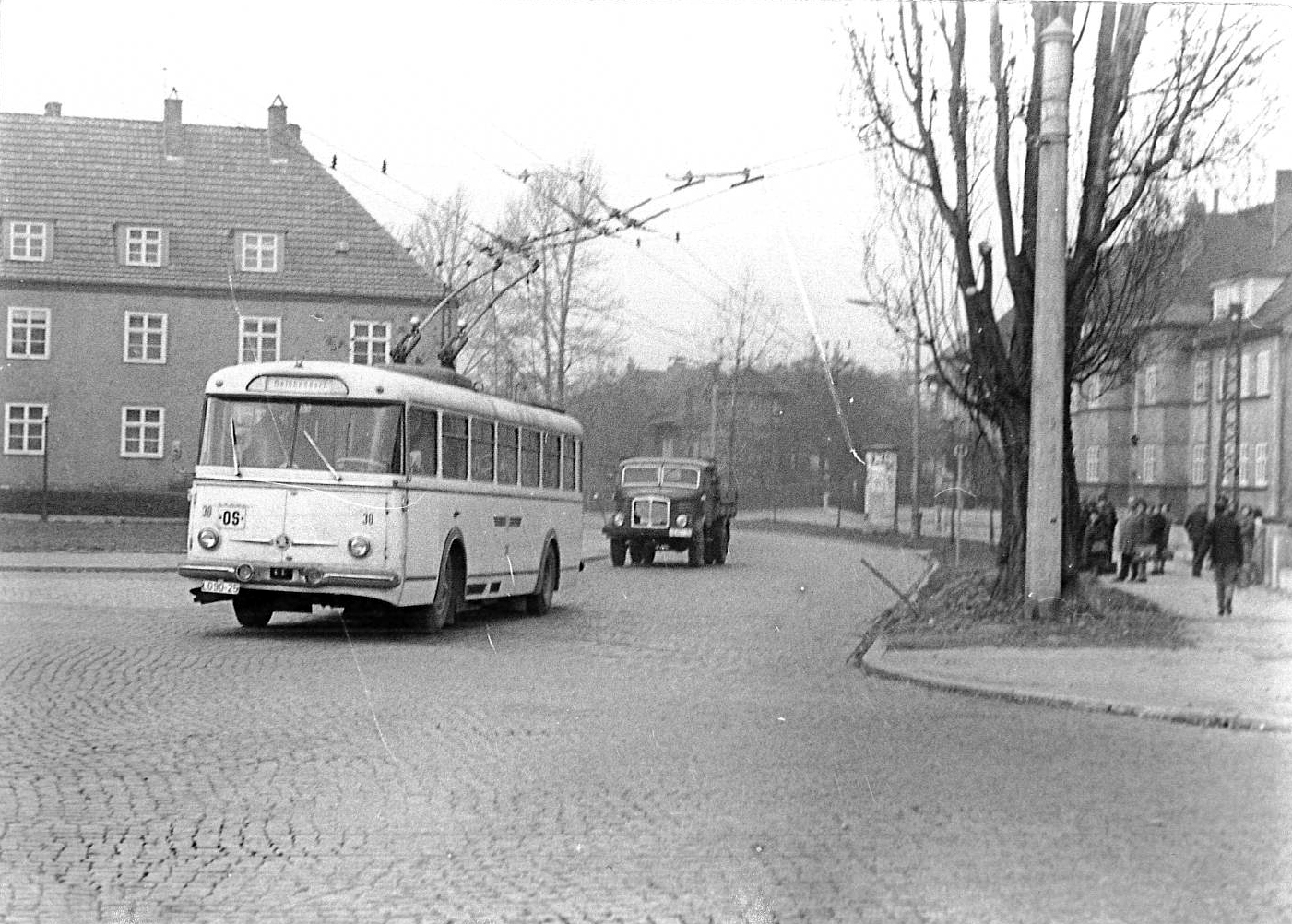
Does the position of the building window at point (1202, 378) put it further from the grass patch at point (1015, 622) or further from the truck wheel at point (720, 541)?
the truck wheel at point (720, 541)

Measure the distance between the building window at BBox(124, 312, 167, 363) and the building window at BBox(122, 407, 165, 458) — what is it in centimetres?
89

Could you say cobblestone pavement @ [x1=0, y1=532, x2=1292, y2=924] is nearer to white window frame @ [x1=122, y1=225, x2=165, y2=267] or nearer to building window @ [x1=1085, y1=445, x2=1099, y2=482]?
building window @ [x1=1085, y1=445, x2=1099, y2=482]

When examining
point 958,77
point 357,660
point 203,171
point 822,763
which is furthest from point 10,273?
point 822,763

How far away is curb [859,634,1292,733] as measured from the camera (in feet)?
38.4

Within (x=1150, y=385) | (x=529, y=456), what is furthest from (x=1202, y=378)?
(x=529, y=456)

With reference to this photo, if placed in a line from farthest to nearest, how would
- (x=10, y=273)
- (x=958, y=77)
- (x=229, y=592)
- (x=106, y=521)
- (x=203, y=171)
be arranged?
(x=106, y=521)
(x=203, y=171)
(x=10, y=273)
(x=958, y=77)
(x=229, y=592)

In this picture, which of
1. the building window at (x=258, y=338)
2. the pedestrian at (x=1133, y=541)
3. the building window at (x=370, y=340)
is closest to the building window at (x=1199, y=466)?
the pedestrian at (x=1133, y=541)

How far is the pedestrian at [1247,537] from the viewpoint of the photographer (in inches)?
664

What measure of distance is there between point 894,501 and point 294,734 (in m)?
24.0

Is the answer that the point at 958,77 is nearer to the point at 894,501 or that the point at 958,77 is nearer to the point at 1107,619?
the point at 1107,619

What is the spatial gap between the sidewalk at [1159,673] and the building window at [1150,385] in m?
2.47

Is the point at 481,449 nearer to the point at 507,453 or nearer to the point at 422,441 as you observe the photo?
the point at 507,453

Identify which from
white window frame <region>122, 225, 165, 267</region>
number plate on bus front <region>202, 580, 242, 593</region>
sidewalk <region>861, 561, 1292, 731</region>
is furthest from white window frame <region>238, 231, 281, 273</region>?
sidewalk <region>861, 561, 1292, 731</region>

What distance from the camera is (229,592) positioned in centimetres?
1688
